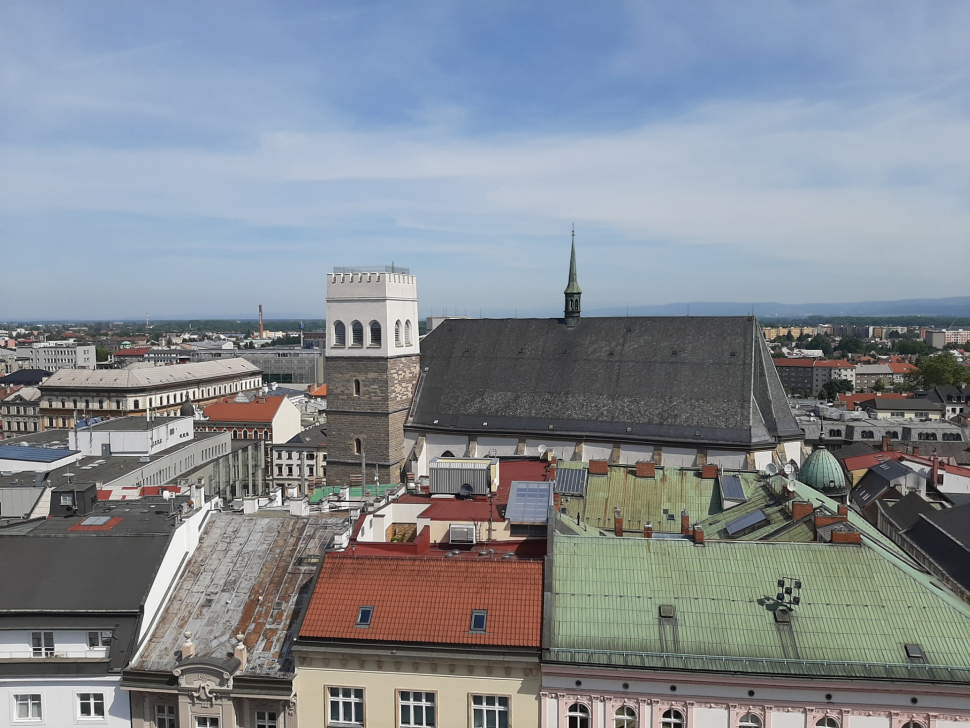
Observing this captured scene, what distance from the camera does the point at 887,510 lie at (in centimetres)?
4091

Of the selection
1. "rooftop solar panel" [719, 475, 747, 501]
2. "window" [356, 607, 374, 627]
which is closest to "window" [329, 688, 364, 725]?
"window" [356, 607, 374, 627]

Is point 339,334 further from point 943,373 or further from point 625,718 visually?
point 943,373

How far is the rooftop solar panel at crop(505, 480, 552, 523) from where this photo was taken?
25.6 m

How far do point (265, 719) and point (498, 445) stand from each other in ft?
95.8

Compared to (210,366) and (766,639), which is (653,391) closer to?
(766,639)

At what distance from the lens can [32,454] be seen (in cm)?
4634

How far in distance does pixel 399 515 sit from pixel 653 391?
2174cm

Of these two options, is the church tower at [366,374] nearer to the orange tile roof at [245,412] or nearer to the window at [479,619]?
the window at [479,619]

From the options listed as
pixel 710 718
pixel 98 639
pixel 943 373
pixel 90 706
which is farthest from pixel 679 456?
pixel 943 373

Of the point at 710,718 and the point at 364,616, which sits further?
the point at 364,616

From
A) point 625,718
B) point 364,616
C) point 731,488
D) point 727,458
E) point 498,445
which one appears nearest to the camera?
point 625,718

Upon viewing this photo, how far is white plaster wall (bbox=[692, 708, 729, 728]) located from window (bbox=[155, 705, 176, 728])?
41.7 ft

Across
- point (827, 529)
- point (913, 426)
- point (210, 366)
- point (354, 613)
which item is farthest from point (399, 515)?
point (210, 366)

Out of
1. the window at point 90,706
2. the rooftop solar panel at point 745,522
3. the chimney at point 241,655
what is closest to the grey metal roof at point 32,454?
the window at point 90,706
